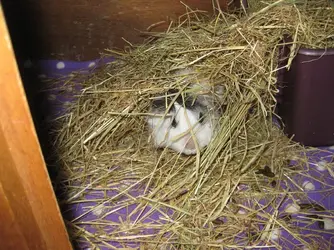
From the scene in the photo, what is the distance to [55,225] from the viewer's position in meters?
0.88

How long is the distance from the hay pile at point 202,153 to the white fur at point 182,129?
0.05 m

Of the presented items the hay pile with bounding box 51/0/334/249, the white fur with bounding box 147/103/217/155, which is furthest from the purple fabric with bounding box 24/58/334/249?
the white fur with bounding box 147/103/217/155

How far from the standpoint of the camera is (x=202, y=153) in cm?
162

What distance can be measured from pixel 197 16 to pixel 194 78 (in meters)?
0.64

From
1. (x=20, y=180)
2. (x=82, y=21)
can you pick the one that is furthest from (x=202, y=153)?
(x=82, y=21)

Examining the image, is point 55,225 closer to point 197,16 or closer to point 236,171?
point 236,171

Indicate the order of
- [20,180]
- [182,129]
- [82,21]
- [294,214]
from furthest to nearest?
[82,21]
[182,129]
[294,214]
[20,180]

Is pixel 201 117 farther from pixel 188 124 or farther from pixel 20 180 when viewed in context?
pixel 20 180

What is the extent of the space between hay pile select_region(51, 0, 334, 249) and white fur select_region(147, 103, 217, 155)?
0.05m

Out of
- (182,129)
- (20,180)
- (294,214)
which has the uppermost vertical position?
(20,180)

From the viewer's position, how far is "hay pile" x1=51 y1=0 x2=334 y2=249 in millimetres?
1418

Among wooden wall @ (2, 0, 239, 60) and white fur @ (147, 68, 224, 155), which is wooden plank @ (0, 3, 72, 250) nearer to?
white fur @ (147, 68, 224, 155)

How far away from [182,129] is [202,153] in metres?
0.14

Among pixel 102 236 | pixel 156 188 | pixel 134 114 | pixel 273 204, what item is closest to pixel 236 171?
pixel 273 204
